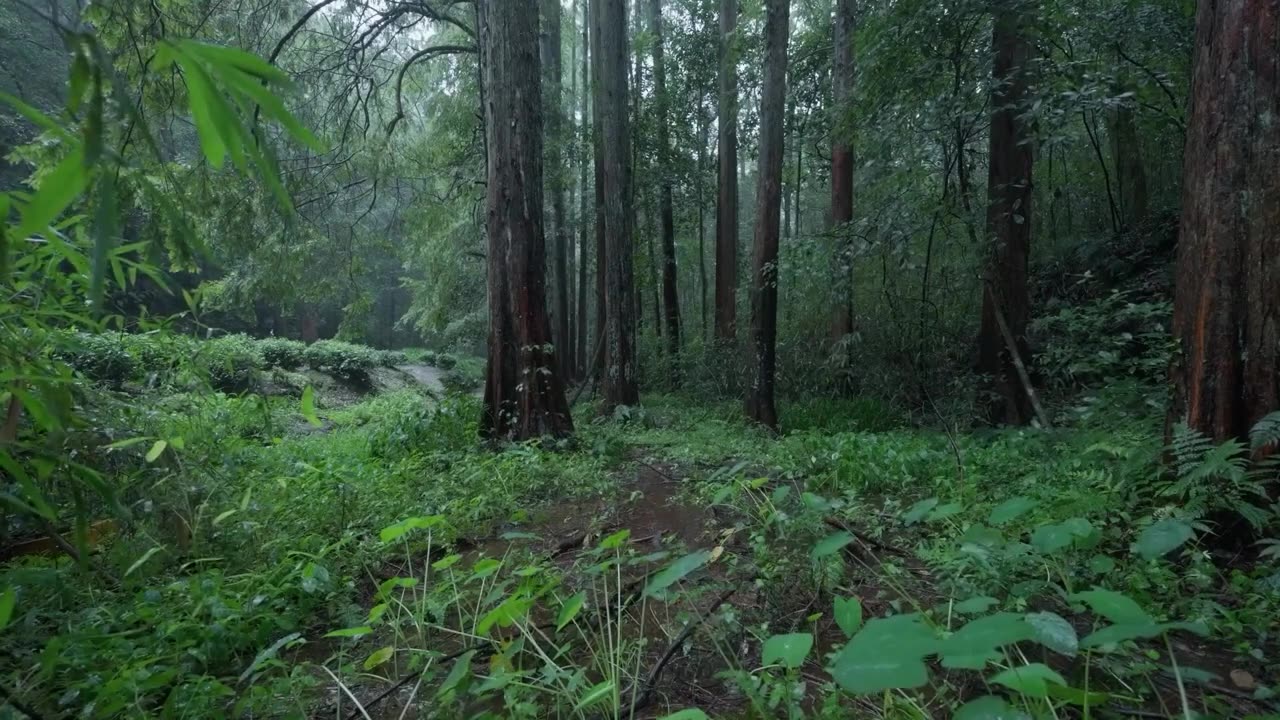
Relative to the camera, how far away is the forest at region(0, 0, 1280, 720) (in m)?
1.58

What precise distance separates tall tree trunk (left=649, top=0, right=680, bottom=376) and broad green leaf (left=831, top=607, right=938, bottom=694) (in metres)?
11.4

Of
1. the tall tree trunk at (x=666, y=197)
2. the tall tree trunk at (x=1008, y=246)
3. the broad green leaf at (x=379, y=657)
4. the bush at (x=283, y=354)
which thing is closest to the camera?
the broad green leaf at (x=379, y=657)

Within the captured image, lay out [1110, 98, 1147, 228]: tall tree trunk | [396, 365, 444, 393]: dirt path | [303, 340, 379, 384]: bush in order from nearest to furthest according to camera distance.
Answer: [1110, 98, 1147, 228]: tall tree trunk → [303, 340, 379, 384]: bush → [396, 365, 444, 393]: dirt path

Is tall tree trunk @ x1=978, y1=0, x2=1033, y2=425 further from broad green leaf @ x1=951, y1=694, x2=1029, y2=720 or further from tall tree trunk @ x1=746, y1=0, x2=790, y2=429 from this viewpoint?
broad green leaf @ x1=951, y1=694, x2=1029, y2=720

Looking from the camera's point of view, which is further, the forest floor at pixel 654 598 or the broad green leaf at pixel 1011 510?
the broad green leaf at pixel 1011 510

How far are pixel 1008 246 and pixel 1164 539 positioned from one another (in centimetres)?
547

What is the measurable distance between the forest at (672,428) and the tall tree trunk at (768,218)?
62 mm

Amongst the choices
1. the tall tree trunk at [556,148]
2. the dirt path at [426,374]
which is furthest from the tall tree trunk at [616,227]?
the dirt path at [426,374]

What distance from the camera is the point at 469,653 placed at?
175cm

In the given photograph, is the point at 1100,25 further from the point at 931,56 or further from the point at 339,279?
the point at 339,279

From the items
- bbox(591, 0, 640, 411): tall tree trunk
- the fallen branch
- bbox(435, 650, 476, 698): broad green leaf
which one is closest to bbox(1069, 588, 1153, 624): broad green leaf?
the fallen branch

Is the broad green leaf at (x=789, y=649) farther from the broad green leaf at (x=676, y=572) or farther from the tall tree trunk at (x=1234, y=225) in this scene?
the tall tree trunk at (x=1234, y=225)

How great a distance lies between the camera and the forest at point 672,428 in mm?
1579

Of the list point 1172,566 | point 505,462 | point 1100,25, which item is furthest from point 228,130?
point 1100,25
